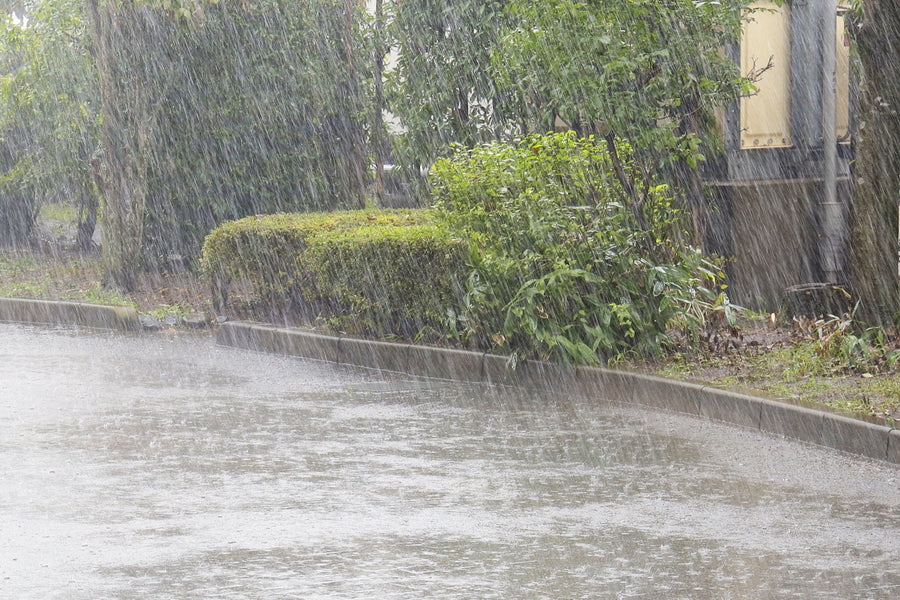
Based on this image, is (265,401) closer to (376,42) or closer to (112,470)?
(112,470)

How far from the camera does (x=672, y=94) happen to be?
36.8ft

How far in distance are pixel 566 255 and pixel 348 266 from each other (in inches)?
111

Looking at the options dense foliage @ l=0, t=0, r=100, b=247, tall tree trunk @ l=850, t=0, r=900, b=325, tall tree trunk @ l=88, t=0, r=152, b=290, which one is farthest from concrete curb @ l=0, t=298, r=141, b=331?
tall tree trunk @ l=850, t=0, r=900, b=325

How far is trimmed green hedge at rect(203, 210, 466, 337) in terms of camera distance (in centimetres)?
1174

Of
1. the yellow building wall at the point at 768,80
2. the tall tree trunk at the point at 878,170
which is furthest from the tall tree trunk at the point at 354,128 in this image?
the tall tree trunk at the point at 878,170

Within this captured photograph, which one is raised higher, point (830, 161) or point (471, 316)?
point (830, 161)

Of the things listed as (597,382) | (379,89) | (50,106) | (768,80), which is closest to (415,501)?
(597,382)

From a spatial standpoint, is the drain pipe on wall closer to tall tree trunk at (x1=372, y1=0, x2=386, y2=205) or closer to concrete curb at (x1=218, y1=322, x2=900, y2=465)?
concrete curb at (x1=218, y1=322, x2=900, y2=465)

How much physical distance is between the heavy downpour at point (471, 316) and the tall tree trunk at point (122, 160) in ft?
0.16

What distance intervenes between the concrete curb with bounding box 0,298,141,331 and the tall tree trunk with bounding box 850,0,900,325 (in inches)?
315

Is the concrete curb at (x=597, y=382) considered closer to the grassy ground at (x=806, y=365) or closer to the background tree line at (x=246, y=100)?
the grassy ground at (x=806, y=365)

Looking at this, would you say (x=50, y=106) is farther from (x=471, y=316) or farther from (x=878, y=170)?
(x=878, y=170)

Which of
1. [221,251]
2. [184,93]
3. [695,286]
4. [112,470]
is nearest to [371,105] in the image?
[184,93]

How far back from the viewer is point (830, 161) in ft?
42.7
